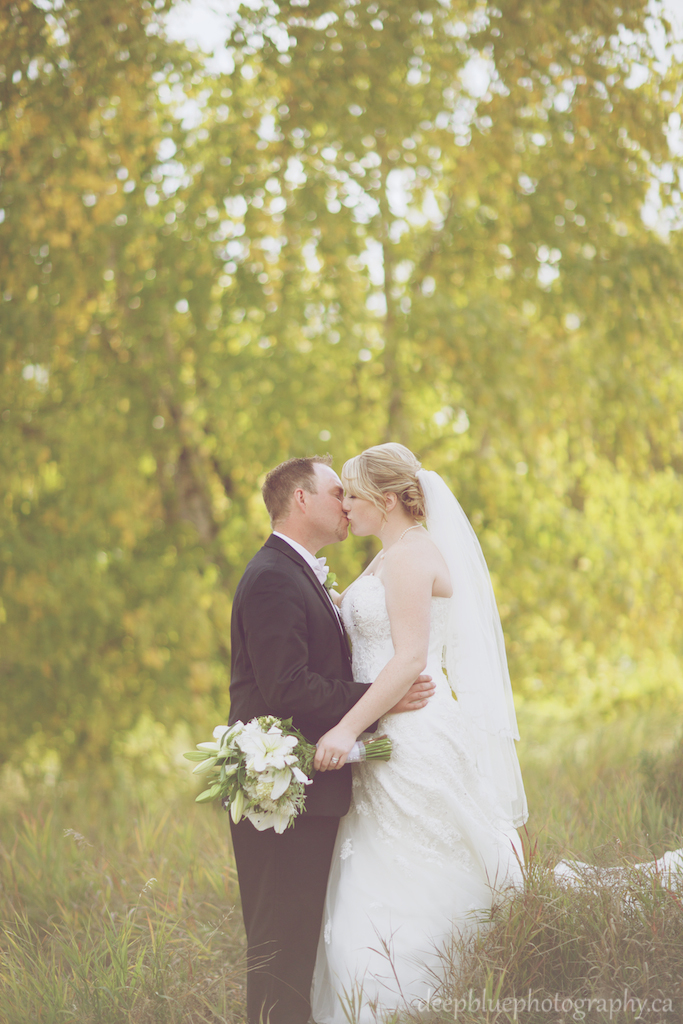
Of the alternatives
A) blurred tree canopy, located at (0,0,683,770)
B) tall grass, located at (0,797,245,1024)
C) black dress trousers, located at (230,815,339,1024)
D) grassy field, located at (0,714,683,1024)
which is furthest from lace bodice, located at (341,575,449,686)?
blurred tree canopy, located at (0,0,683,770)

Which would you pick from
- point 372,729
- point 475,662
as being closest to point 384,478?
point 475,662

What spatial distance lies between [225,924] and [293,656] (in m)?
1.90

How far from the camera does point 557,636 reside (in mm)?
7348

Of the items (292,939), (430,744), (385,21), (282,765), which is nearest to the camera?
(282,765)

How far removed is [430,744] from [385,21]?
5338 millimetres

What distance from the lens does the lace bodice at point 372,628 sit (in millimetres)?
3371

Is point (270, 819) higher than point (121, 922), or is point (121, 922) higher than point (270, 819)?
point (270, 819)

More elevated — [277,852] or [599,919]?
[277,852]

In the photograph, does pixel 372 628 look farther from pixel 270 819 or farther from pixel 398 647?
pixel 270 819

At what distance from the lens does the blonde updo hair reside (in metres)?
3.51

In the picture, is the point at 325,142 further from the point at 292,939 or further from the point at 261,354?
the point at 292,939

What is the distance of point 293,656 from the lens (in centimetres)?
306

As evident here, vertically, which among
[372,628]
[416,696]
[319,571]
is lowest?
[416,696]

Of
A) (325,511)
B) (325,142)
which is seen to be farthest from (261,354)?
(325,511)
